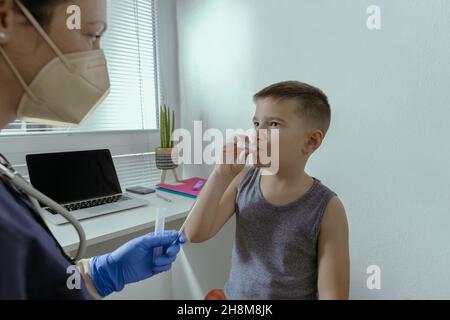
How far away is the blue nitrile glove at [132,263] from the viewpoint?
2.75 feet

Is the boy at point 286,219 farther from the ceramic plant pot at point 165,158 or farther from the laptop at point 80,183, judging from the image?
the ceramic plant pot at point 165,158

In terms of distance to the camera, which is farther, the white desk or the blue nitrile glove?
the white desk

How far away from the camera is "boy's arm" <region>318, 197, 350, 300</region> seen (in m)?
0.81

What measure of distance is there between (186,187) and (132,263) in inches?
29.7

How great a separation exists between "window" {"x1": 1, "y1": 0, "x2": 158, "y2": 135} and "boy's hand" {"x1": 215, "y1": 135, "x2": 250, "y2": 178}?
98 centimetres

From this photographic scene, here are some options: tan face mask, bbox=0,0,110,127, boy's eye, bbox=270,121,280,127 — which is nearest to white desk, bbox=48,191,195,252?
tan face mask, bbox=0,0,110,127

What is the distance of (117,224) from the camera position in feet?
3.58

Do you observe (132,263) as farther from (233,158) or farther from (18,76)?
(18,76)

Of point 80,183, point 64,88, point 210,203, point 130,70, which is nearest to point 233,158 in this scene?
point 210,203

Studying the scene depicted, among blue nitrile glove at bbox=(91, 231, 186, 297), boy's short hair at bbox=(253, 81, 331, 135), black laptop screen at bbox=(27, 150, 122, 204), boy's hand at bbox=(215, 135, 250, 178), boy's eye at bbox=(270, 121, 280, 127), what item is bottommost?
blue nitrile glove at bbox=(91, 231, 186, 297)

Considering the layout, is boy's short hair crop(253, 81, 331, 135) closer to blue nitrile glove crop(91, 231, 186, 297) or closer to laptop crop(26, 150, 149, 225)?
blue nitrile glove crop(91, 231, 186, 297)

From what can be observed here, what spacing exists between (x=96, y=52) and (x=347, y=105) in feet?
3.16
